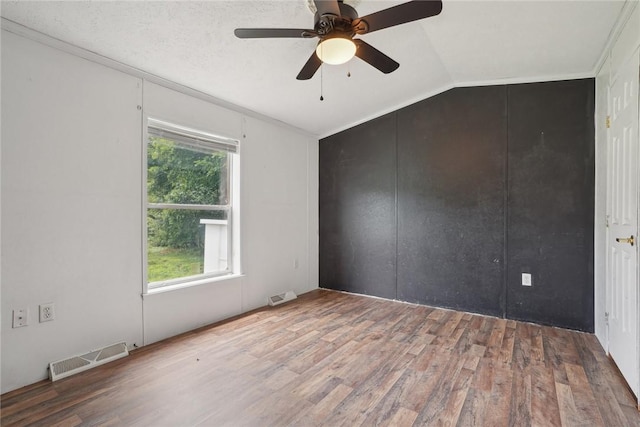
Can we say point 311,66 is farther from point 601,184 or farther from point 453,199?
point 601,184

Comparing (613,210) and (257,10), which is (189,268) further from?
(613,210)

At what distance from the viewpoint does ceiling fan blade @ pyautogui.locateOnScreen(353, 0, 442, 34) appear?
60.5 inches

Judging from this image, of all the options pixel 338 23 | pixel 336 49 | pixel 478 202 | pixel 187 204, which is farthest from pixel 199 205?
pixel 478 202

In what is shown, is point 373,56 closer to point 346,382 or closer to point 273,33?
point 273,33

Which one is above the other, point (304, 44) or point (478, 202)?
point (304, 44)

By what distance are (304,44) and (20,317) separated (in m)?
2.78

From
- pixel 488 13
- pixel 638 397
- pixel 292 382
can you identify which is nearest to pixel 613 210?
pixel 638 397

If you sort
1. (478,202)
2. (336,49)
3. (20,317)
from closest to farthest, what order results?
A: (336,49)
(20,317)
(478,202)

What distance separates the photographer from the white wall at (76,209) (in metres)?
1.99

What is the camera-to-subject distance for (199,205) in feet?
10.4

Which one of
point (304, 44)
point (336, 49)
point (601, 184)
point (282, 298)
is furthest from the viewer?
point (282, 298)

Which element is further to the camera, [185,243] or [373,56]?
[185,243]

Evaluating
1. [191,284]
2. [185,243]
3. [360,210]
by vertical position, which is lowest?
[191,284]

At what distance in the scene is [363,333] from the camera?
294 centimetres
